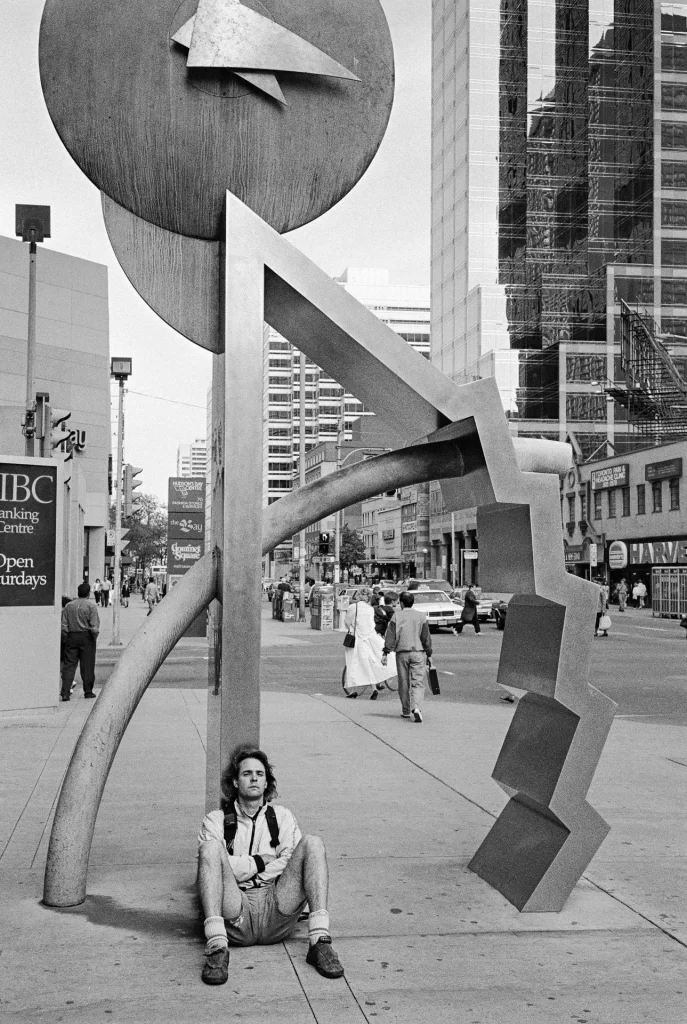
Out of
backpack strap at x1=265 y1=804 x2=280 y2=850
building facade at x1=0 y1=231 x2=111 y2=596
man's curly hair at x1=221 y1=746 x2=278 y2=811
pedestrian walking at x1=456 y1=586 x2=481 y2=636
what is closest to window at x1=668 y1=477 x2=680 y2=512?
pedestrian walking at x1=456 y1=586 x2=481 y2=636

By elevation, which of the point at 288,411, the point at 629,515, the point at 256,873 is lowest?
the point at 256,873

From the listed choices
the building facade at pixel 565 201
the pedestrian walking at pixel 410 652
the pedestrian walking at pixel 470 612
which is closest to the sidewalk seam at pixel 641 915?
the pedestrian walking at pixel 410 652

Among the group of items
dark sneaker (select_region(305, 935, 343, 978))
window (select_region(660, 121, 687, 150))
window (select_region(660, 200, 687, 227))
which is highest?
window (select_region(660, 121, 687, 150))

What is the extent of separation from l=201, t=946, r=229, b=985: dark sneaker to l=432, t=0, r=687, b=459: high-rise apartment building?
64.7 metres

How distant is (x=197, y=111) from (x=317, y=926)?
430 centimetres

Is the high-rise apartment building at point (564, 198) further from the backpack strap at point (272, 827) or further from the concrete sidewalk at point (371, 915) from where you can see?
the backpack strap at point (272, 827)

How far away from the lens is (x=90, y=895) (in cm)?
593

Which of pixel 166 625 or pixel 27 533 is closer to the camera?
pixel 166 625

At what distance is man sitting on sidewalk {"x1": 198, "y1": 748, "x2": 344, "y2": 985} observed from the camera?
4.86 metres

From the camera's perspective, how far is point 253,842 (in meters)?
5.23

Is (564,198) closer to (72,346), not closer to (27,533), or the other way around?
(72,346)

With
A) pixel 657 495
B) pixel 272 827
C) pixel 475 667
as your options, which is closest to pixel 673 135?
pixel 657 495

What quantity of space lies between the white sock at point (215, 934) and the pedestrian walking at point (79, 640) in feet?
36.7

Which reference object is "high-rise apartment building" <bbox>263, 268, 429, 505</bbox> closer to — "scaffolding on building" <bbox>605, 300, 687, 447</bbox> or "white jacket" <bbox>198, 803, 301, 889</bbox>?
"scaffolding on building" <bbox>605, 300, 687, 447</bbox>
